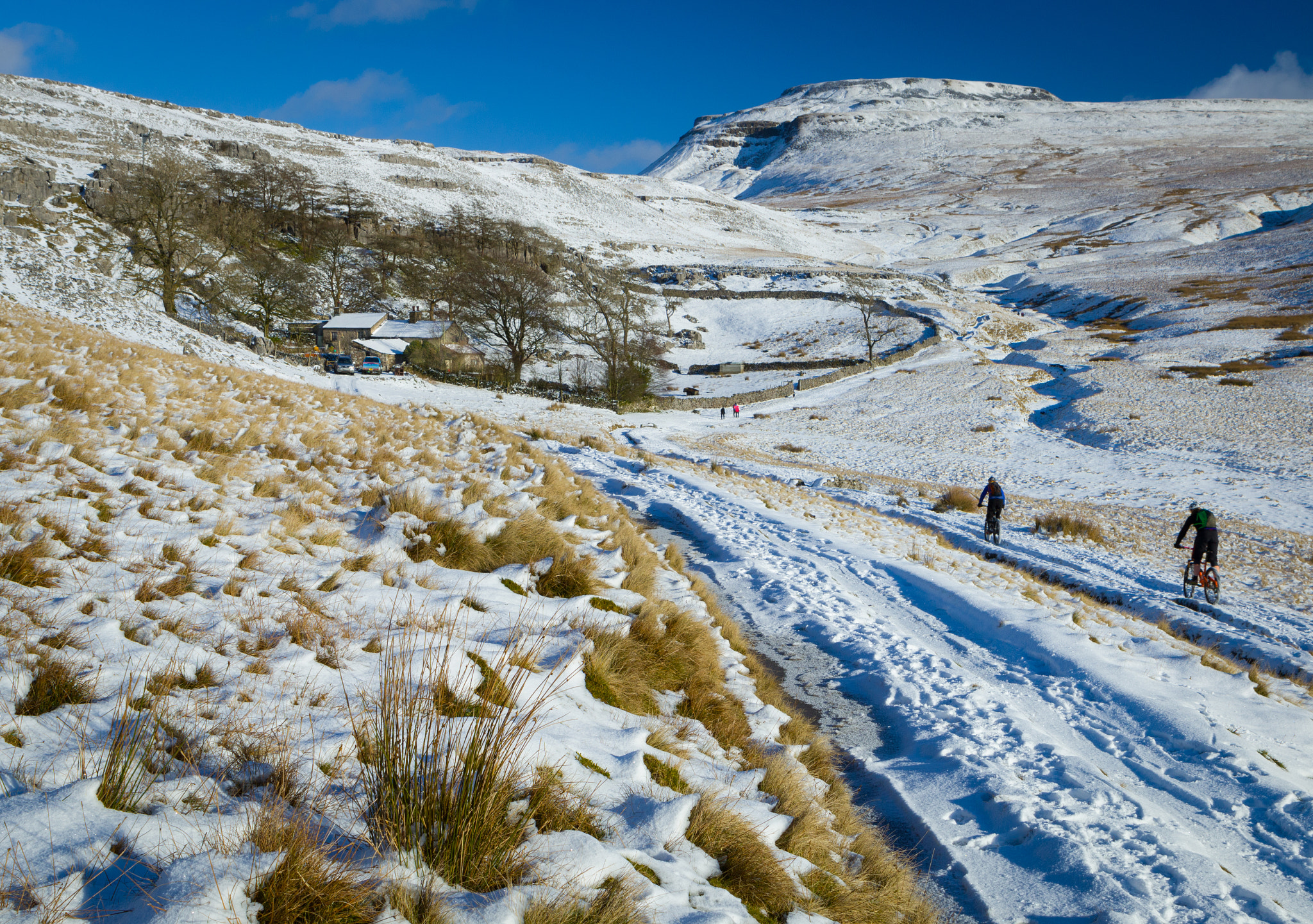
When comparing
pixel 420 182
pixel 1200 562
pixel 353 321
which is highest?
pixel 420 182

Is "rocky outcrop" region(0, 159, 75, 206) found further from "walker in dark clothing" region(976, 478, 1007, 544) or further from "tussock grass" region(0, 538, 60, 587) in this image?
"walker in dark clothing" region(976, 478, 1007, 544)

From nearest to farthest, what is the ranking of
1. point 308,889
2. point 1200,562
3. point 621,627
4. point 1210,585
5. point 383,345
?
point 308,889, point 621,627, point 1210,585, point 1200,562, point 383,345

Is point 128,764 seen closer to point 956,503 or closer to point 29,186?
point 956,503

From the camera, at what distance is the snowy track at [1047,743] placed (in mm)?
3627

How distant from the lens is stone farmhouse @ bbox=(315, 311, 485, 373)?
162 ft

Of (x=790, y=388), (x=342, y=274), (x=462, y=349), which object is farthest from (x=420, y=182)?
(x=790, y=388)

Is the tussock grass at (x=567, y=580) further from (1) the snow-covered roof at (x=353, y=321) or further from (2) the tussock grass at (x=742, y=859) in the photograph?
(1) the snow-covered roof at (x=353, y=321)

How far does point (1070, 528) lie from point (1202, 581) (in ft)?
14.2

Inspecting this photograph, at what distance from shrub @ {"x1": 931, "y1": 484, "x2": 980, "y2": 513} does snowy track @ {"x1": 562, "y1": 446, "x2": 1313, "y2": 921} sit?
A: 9038 mm

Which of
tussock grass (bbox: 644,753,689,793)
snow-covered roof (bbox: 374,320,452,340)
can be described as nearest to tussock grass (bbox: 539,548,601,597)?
tussock grass (bbox: 644,753,689,793)

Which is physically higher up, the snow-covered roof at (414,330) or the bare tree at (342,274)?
the bare tree at (342,274)

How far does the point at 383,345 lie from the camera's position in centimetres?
4988

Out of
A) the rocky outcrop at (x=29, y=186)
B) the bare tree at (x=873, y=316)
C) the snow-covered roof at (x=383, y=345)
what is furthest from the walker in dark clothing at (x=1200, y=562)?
the rocky outcrop at (x=29, y=186)

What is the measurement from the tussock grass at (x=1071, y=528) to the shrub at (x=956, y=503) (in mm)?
2027
